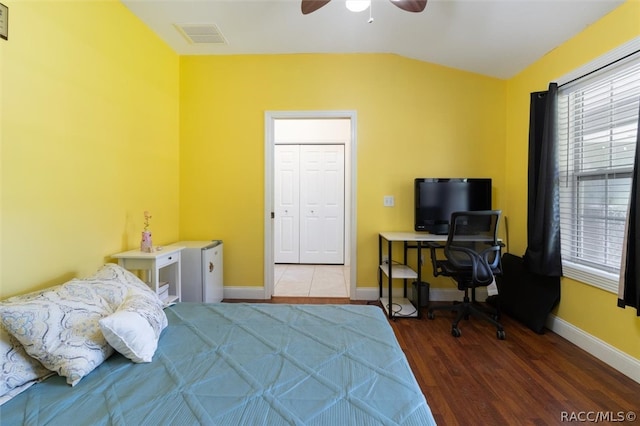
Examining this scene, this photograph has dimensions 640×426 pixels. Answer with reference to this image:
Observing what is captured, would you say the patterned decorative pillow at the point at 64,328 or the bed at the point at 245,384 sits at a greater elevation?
the patterned decorative pillow at the point at 64,328

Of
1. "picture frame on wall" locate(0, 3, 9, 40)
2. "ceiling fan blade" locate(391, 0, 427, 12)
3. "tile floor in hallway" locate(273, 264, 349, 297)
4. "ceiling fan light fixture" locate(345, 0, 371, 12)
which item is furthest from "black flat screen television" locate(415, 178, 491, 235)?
"picture frame on wall" locate(0, 3, 9, 40)

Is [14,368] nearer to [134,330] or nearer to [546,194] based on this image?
[134,330]

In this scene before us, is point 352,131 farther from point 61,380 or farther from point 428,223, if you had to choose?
point 61,380

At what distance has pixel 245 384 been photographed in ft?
3.13

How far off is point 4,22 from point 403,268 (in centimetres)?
336

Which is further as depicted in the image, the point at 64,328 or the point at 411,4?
the point at 411,4

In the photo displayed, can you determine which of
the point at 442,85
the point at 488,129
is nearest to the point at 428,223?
the point at 488,129

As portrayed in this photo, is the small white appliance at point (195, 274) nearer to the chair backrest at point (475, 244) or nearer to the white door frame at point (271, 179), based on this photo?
the white door frame at point (271, 179)

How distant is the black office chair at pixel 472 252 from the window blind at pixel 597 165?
1.90 feet

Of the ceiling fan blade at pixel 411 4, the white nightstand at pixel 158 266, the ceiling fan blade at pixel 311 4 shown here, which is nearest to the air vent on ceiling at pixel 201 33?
the ceiling fan blade at pixel 311 4

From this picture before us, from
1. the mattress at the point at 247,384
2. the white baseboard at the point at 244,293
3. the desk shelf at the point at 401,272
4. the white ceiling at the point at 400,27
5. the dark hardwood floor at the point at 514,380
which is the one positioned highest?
the white ceiling at the point at 400,27

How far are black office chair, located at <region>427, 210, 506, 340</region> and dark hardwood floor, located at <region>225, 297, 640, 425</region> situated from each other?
202 millimetres

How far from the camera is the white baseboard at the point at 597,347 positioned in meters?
1.76

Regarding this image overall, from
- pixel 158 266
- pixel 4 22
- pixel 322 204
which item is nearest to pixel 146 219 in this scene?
pixel 158 266
